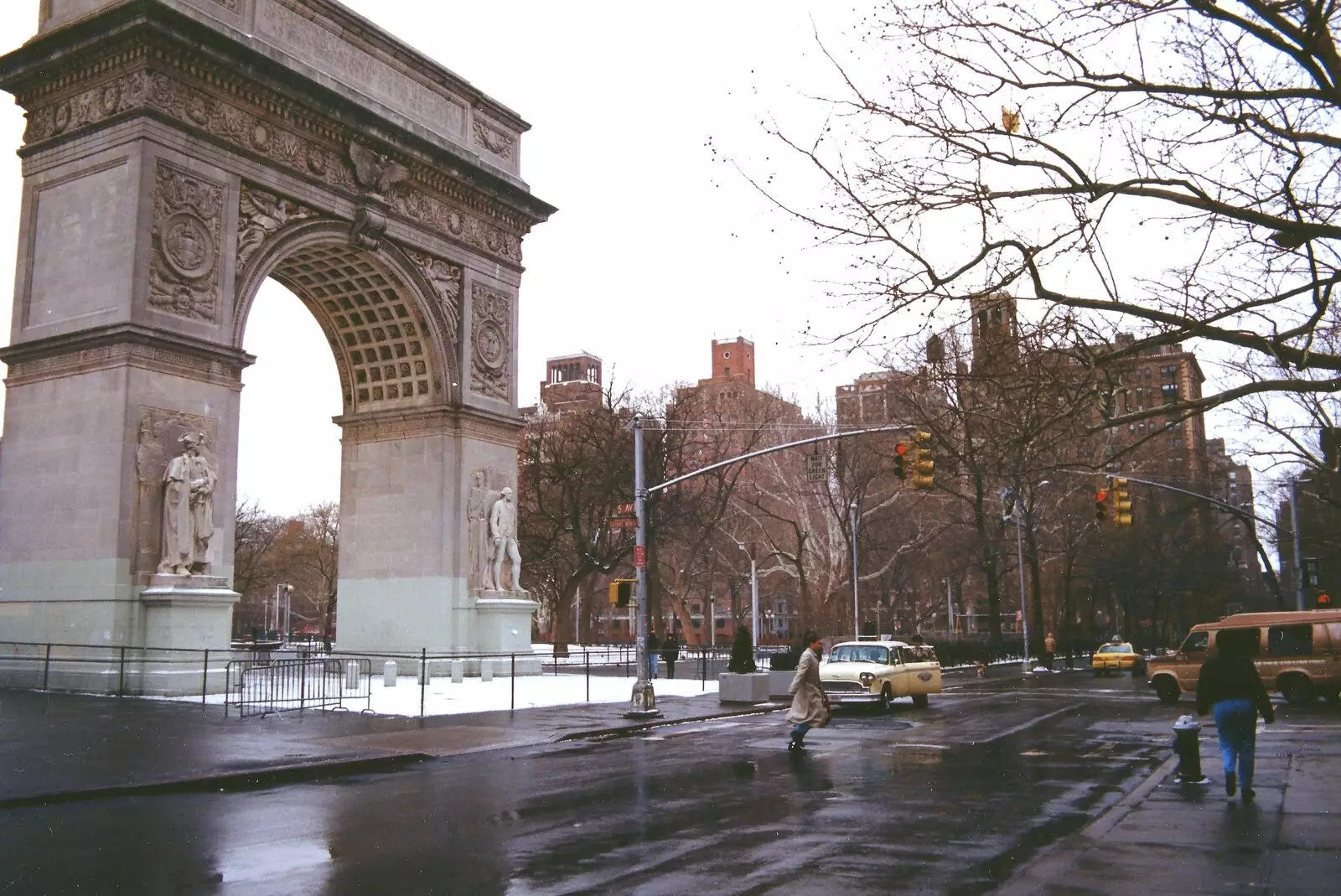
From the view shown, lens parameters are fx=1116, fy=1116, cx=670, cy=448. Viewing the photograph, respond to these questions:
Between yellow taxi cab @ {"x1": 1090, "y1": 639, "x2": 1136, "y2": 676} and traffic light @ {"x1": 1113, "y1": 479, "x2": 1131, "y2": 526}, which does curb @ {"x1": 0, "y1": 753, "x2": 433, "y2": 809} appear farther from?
yellow taxi cab @ {"x1": 1090, "y1": 639, "x2": 1136, "y2": 676}

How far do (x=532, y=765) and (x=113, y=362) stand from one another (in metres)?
15.2

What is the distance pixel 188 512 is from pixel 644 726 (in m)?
11.5

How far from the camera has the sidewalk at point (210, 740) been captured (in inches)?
523

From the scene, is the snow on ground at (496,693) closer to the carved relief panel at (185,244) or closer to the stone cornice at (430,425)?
the stone cornice at (430,425)

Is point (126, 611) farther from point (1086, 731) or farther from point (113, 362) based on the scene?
point (1086, 731)

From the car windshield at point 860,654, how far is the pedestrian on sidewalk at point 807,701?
10.7 meters

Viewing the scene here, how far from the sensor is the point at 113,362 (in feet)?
81.1

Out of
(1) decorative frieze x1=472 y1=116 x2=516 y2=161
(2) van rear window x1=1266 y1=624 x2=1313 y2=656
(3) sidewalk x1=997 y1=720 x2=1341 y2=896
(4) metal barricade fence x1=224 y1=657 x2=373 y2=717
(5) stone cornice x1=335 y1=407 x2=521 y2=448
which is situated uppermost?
(1) decorative frieze x1=472 y1=116 x2=516 y2=161

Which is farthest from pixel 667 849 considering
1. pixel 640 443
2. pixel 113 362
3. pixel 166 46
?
pixel 166 46

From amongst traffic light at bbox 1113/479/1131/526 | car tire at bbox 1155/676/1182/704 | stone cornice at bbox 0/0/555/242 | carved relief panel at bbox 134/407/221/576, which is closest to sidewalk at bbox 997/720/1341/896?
traffic light at bbox 1113/479/1131/526

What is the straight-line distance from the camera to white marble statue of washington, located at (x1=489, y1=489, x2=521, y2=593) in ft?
110

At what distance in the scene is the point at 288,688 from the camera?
2473cm

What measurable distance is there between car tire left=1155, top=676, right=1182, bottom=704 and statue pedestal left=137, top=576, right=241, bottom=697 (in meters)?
23.3

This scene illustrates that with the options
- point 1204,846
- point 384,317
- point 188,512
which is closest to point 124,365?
point 188,512
